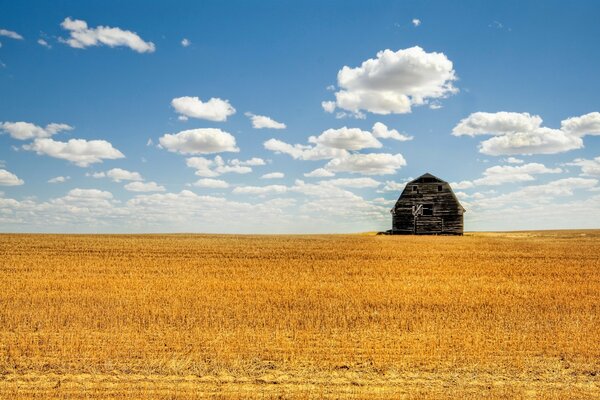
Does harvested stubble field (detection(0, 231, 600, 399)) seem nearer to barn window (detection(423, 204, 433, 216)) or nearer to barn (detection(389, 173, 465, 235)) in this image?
barn (detection(389, 173, 465, 235))

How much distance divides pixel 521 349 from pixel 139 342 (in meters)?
7.72

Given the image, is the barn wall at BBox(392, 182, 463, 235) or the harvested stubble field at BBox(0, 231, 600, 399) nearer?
the harvested stubble field at BBox(0, 231, 600, 399)

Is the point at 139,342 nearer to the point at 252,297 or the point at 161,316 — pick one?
the point at 161,316

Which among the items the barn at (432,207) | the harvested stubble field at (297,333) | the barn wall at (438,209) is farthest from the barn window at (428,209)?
the harvested stubble field at (297,333)

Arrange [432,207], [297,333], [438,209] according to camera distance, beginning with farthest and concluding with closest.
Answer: [432,207]
[438,209]
[297,333]

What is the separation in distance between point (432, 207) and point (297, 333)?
40.1 m

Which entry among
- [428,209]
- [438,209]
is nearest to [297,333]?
[428,209]

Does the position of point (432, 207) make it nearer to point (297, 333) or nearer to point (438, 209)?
point (438, 209)

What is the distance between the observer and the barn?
4906cm

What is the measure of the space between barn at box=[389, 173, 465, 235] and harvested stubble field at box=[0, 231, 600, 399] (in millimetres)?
27252

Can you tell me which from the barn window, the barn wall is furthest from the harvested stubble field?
the barn window

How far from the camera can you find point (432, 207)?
162 ft

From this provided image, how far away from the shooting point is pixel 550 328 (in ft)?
39.4

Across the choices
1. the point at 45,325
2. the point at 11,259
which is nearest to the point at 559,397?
the point at 45,325
